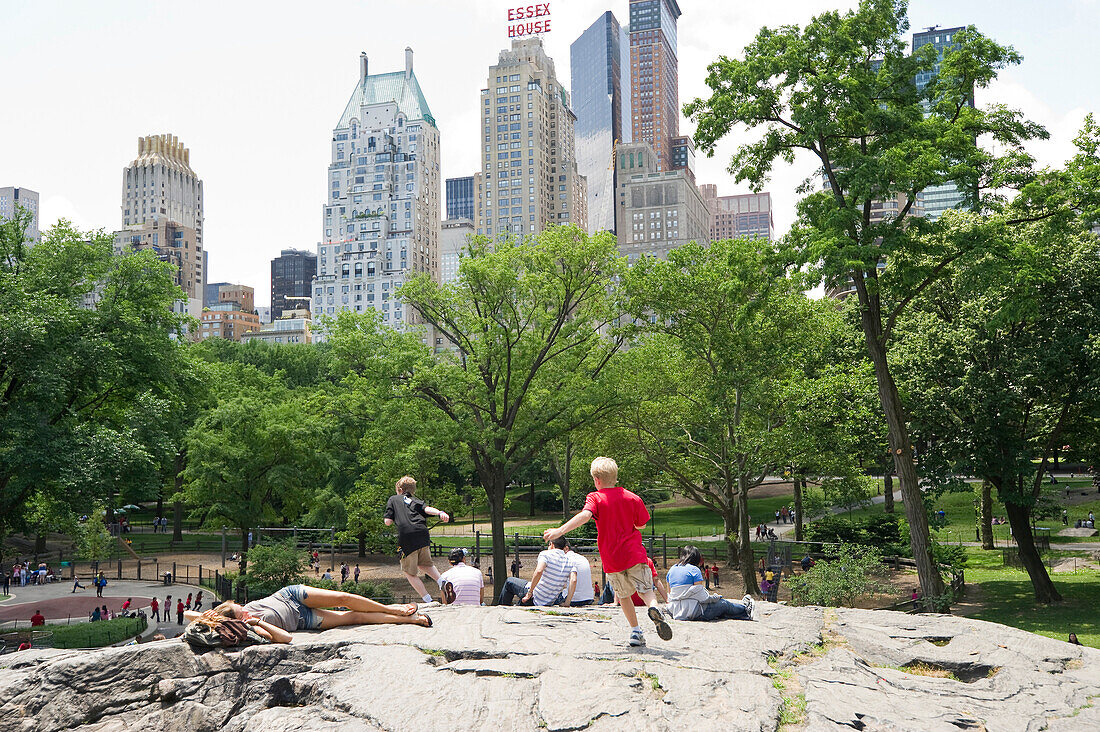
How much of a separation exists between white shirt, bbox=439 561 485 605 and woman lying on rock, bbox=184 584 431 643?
7.39ft

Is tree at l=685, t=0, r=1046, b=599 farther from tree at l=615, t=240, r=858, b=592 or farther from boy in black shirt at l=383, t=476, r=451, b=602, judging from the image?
boy in black shirt at l=383, t=476, r=451, b=602

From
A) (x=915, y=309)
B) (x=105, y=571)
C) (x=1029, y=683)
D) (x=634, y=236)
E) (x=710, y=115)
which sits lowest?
(x=105, y=571)

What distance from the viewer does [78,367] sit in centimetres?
2189

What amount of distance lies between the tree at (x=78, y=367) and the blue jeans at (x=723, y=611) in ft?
56.4

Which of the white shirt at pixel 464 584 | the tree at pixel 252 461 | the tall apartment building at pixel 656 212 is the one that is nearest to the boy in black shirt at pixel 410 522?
the white shirt at pixel 464 584

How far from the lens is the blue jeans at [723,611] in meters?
9.15

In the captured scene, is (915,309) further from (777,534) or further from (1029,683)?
(777,534)

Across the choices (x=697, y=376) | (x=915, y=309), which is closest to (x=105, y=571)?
(x=697, y=376)

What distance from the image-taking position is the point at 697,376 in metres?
28.2

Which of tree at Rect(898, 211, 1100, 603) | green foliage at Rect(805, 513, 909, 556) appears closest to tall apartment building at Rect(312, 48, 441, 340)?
green foliage at Rect(805, 513, 909, 556)

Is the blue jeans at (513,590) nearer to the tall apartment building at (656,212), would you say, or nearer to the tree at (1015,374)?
the tree at (1015,374)

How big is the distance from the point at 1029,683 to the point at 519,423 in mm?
20899

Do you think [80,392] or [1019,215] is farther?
[80,392]

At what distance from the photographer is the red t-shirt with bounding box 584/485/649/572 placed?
23.2 feet
